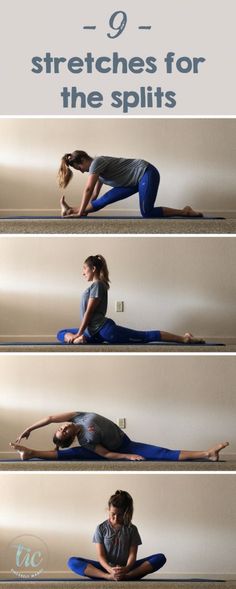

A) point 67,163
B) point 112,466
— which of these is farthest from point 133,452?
point 67,163

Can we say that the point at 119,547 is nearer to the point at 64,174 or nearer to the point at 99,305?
the point at 99,305

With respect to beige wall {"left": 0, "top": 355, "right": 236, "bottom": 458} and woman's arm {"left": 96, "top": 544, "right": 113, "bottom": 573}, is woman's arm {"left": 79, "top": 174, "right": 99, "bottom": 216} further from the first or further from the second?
woman's arm {"left": 96, "top": 544, "right": 113, "bottom": 573}

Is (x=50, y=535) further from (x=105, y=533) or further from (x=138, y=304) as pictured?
(x=138, y=304)

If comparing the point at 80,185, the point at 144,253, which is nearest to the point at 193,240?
the point at 144,253

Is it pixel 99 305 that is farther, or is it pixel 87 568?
pixel 99 305

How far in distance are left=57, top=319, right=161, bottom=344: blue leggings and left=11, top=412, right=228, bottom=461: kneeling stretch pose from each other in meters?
0.40

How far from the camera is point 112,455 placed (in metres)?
6.15

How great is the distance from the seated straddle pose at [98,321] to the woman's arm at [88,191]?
1.12 feet

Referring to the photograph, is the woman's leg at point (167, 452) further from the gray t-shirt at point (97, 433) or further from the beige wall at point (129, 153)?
the beige wall at point (129, 153)

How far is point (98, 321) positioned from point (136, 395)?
2.63ft
